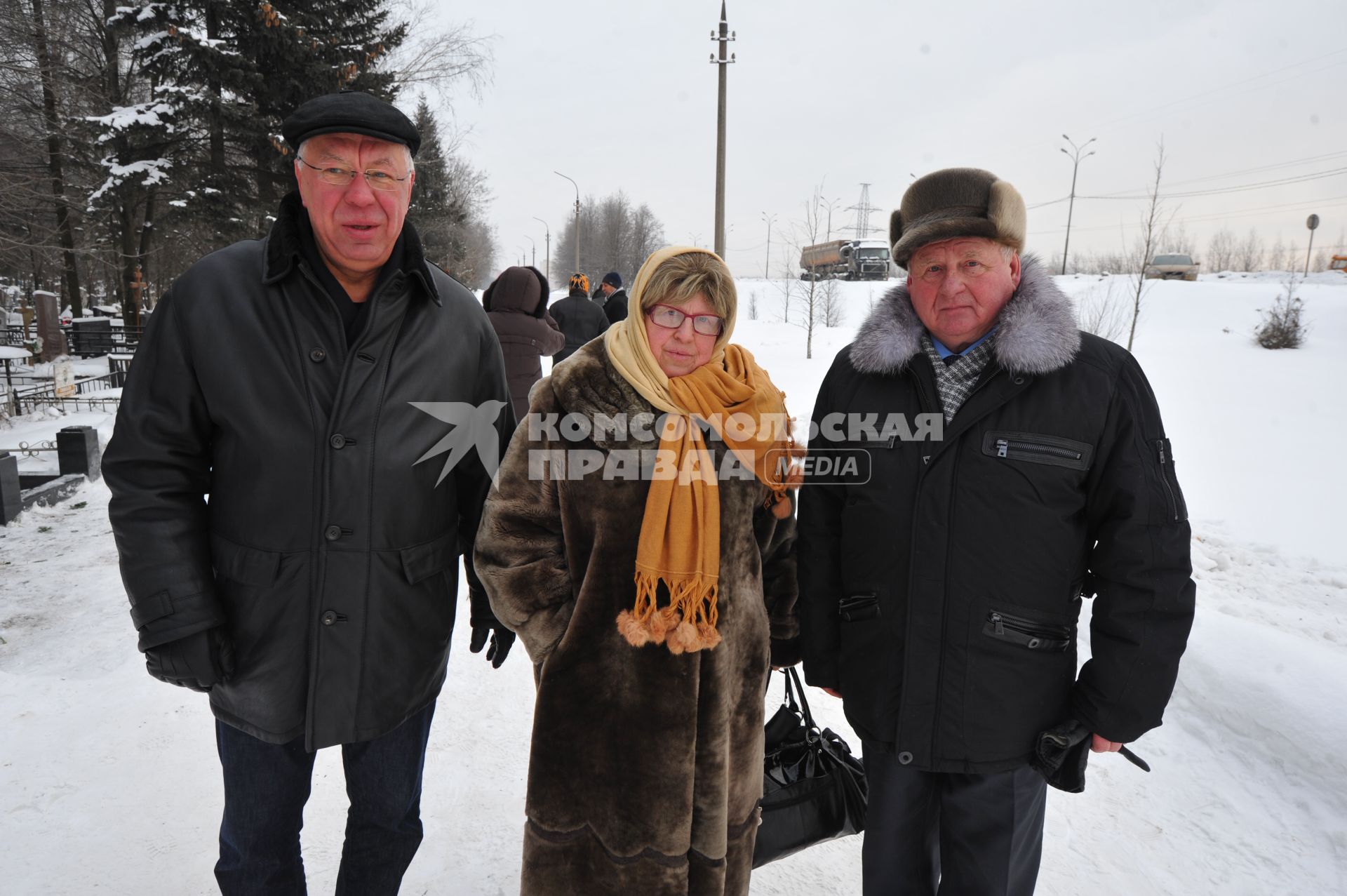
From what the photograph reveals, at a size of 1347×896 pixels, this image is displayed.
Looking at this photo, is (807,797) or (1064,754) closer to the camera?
(1064,754)

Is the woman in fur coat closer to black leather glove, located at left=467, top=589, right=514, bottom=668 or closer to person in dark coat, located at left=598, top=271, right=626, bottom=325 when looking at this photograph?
black leather glove, located at left=467, top=589, right=514, bottom=668

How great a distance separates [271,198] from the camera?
45.5ft

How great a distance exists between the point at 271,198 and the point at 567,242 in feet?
193

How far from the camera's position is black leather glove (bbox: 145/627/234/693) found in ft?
5.31

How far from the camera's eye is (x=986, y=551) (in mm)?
1768

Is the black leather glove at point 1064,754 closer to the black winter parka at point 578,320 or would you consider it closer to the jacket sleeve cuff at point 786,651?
the jacket sleeve cuff at point 786,651

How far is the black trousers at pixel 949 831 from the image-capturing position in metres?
1.87

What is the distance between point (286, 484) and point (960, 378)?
5.86ft

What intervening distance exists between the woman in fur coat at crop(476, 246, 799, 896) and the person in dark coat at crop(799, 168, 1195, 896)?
1.12 feet

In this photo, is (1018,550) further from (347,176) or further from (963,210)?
(347,176)

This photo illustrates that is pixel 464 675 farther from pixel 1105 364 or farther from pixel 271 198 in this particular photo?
pixel 271 198

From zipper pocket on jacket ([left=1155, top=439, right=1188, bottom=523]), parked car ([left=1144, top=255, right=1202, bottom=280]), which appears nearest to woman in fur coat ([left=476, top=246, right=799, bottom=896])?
zipper pocket on jacket ([left=1155, top=439, right=1188, bottom=523])

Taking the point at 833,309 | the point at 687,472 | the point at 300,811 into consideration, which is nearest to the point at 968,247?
the point at 687,472

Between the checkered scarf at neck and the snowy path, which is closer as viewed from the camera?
the checkered scarf at neck
